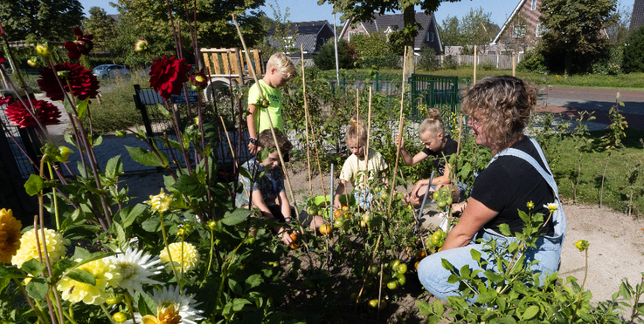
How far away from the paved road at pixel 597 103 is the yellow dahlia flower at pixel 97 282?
8292mm

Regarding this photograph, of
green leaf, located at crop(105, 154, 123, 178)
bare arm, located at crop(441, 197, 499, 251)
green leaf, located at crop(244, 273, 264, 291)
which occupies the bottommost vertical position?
bare arm, located at crop(441, 197, 499, 251)

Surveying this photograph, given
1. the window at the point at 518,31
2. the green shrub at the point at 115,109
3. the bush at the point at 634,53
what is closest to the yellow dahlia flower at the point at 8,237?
the green shrub at the point at 115,109

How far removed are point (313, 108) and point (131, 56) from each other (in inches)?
717

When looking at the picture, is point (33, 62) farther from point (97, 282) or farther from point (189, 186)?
point (97, 282)

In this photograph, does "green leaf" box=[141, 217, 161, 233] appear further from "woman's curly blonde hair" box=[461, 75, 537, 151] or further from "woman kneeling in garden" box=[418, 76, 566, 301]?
"woman's curly blonde hair" box=[461, 75, 537, 151]

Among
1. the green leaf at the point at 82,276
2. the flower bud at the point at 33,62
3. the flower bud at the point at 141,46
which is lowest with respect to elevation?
the green leaf at the point at 82,276

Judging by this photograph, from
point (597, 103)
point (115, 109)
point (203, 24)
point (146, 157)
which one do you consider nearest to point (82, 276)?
point (146, 157)

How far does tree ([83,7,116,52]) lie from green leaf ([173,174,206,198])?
34411 millimetres

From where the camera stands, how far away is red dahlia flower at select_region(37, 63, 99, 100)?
0.94 metres

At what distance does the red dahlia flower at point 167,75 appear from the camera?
86 centimetres

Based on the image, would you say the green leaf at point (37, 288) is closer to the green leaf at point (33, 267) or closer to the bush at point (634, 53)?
the green leaf at point (33, 267)

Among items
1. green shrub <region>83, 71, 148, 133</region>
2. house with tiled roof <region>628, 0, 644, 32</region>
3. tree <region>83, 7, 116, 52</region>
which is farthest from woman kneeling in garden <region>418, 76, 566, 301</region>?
house with tiled roof <region>628, 0, 644, 32</region>

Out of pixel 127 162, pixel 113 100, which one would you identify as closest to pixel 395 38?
pixel 127 162

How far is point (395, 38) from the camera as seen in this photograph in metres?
7.38
